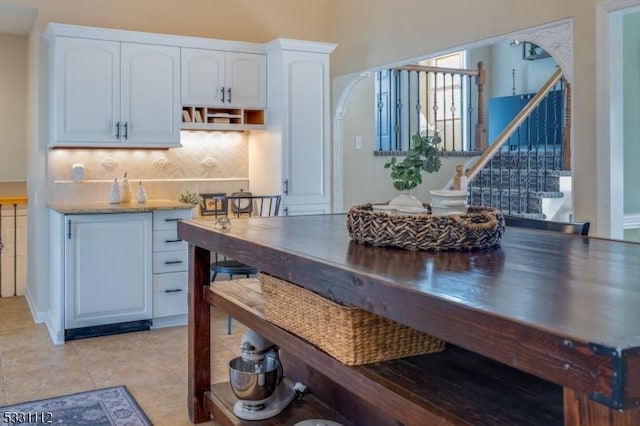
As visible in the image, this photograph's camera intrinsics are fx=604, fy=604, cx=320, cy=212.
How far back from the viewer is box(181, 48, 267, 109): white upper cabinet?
481cm

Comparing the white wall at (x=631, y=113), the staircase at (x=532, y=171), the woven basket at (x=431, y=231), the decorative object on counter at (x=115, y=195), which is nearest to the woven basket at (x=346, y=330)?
the woven basket at (x=431, y=231)

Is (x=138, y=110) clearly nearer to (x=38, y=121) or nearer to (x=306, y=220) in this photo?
(x=38, y=121)

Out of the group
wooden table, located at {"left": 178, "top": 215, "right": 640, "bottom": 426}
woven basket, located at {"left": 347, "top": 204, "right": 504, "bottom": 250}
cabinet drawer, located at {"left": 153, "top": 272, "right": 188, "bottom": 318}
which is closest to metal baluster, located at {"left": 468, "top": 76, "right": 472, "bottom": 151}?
cabinet drawer, located at {"left": 153, "top": 272, "right": 188, "bottom": 318}

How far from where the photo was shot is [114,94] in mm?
4512

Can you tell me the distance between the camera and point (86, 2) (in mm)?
4754

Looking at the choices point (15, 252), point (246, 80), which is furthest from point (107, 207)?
point (15, 252)

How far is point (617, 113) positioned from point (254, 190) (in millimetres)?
3096

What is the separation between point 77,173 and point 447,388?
153 inches

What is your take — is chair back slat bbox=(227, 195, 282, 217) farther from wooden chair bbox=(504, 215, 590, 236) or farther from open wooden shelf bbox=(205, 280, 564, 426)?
open wooden shelf bbox=(205, 280, 564, 426)

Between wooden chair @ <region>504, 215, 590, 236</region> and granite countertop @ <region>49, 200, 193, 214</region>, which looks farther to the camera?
granite countertop @ <region>49, 200, 193, 214</region>

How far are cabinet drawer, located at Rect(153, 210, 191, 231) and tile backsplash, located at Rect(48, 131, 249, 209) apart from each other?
2.11 ft

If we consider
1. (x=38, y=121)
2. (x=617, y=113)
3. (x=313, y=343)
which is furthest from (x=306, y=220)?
(x=38, y=121)

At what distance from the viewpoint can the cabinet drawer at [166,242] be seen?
4.46 metres

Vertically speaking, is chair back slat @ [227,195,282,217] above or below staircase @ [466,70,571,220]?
below
